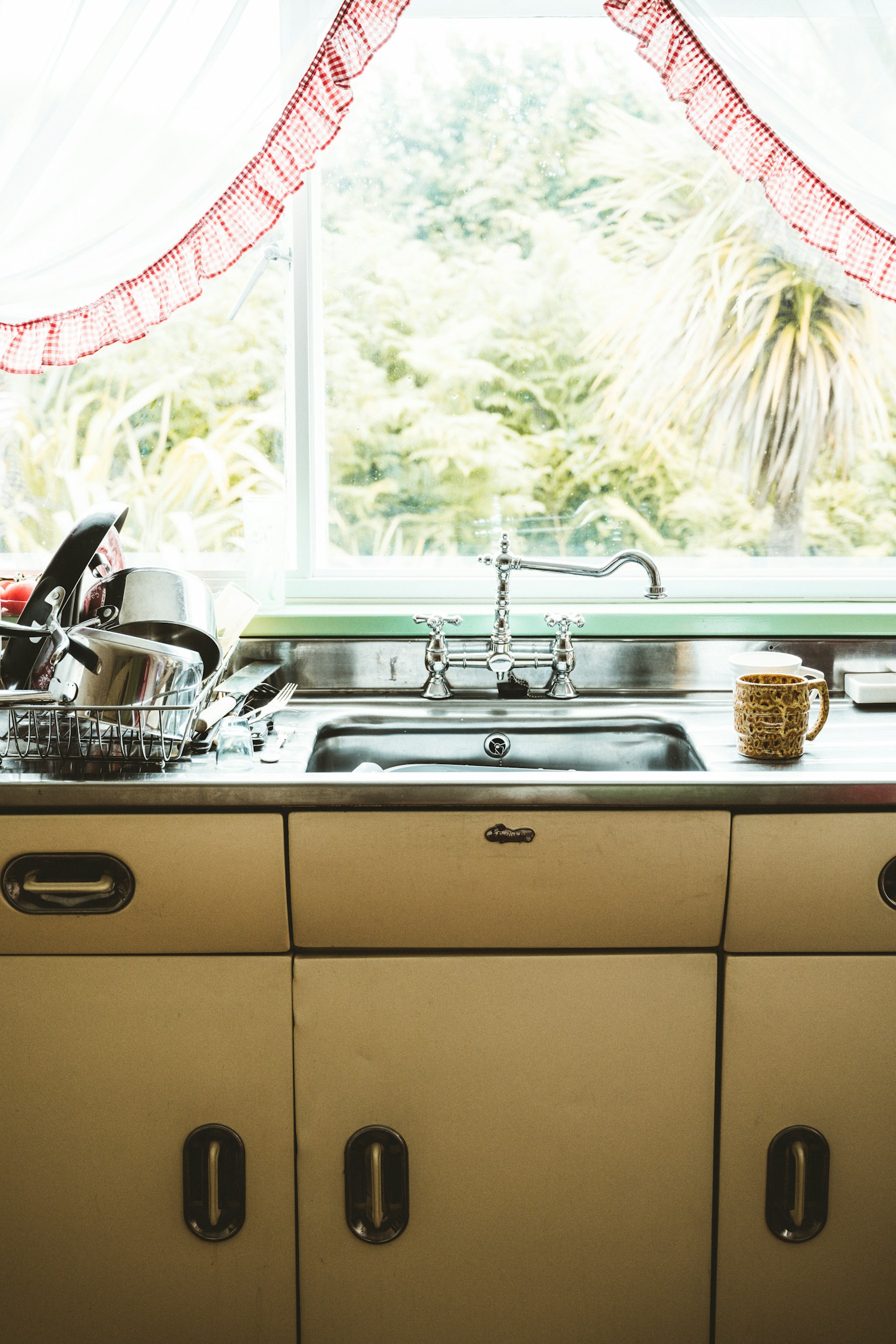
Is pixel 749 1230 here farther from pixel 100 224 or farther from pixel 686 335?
pixel 100 224

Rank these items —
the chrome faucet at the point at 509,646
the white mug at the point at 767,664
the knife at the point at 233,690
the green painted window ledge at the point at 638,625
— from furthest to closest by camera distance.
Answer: the green painted window ledge at the point at 638,625 → the chrome faucet at the point at 509,646 → the white mug at the point at 767,664 → the knife at the point at 233,690

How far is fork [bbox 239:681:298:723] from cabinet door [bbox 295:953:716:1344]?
13.2 inches

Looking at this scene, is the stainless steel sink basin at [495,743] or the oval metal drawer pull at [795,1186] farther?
the stainless steel sink basin at [495,743]

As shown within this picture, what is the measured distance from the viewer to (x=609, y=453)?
1826mm

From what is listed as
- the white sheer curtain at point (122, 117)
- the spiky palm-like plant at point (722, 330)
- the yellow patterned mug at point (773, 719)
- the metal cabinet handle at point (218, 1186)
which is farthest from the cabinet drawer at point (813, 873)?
the white sheer curtain at point (122, 117)

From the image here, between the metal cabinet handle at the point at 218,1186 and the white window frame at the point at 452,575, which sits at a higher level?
the white window frame at the point at 452,575

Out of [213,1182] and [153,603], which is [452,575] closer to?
[153,603]

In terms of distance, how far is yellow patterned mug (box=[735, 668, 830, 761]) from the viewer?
1.32m

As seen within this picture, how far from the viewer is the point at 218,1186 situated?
1278 mm

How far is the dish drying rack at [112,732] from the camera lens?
1279 mm

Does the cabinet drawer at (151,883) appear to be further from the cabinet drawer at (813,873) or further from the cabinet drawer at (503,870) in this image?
the cabinet drawer at (813,873)

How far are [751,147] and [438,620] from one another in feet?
2.70

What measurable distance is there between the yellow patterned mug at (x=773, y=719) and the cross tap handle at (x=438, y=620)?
1.52ft

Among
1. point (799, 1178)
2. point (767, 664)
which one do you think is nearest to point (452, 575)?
point (767, 664)
